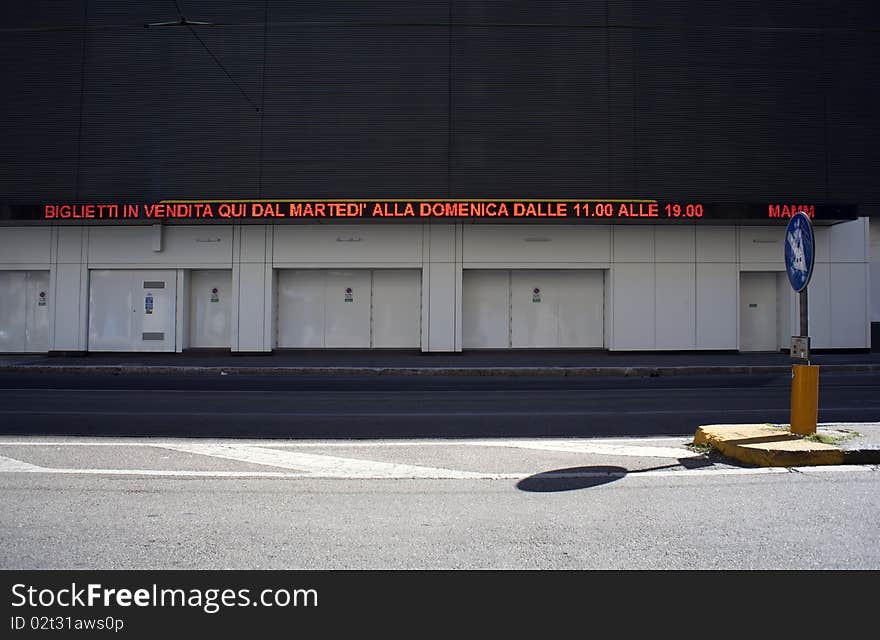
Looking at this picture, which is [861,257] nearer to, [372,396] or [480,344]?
[480,344]

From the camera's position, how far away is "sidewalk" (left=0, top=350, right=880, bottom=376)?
57.6 ft

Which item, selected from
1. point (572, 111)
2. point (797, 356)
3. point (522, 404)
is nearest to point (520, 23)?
point (572, 111)

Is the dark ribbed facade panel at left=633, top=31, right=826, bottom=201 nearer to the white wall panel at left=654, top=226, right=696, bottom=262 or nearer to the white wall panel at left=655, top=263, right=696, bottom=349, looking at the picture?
the white wall panel at left=654, top=226, right=696, bottom=262

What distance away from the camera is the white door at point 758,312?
2180 centimetres

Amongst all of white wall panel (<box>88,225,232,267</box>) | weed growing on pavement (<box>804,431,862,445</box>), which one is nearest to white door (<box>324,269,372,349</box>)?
white wall panel (<box>88,225,232,267</box>)

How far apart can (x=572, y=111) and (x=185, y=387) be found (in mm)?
14323

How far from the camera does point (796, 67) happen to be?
21.5 m

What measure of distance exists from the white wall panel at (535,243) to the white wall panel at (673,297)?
6.28ft

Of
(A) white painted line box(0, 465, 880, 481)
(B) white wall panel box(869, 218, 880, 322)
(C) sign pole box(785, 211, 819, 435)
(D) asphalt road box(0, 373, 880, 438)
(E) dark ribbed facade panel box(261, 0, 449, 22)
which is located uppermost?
(E) dark ribbed facade panel box(261, 0, 449, 22)

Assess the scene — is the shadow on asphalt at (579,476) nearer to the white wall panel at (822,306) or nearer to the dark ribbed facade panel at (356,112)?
A: the dark ribbed facade panel at (356,112)

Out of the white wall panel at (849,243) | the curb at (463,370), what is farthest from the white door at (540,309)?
the white wall panel at (849,243)

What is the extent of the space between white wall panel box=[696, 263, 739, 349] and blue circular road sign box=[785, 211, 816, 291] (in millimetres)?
13769

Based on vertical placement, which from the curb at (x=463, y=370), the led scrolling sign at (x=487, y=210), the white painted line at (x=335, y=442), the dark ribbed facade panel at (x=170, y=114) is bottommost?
the white painted line at (x=335, y=442)

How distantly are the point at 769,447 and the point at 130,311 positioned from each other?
65.4ft
